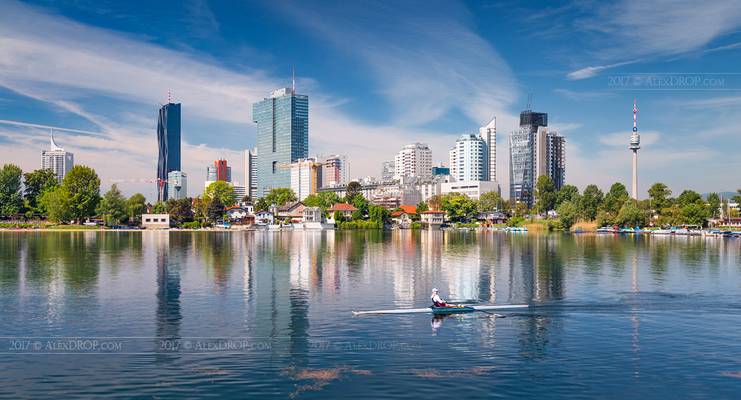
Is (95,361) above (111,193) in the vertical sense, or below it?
below

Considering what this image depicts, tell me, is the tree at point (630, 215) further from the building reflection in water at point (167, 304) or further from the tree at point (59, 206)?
the tree at point (59, 206)

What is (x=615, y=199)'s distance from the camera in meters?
189

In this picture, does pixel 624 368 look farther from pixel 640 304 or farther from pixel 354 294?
pixel 354 294

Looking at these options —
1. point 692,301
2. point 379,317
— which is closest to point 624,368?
point 379,317

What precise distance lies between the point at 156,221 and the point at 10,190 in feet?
153

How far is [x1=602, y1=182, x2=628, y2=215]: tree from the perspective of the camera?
186625 mm

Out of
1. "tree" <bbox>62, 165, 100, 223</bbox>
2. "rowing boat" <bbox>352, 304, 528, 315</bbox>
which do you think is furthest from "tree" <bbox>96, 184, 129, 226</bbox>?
"rowing boat" <bbox>352, 304, 528, 315</bbox>

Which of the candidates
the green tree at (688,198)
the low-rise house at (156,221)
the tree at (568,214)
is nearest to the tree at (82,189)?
the low-rise house at (156,221)

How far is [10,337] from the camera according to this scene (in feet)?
96.9

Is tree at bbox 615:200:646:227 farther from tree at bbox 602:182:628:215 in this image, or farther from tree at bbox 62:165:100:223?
tree at bbox 62:165:100:223

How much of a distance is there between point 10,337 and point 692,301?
46414 mm

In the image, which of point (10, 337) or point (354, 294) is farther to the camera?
point (354, 294)

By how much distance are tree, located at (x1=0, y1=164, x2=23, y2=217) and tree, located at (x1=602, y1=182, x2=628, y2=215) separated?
7862 inches

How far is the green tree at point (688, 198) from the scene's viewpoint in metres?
177
